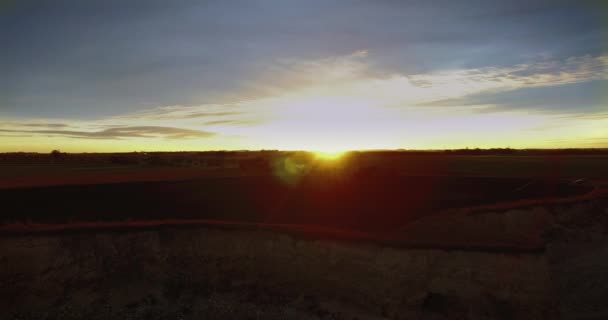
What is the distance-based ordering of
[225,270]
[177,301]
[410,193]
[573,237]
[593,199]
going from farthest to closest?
[410,193] < [593,199] < [573,237] < [225,270] < [177,301]

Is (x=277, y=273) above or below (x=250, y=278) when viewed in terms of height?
above

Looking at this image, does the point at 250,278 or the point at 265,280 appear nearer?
the point at 265,280

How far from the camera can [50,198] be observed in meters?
40.2

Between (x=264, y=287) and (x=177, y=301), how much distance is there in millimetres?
5252

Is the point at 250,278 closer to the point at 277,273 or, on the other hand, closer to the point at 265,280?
the point at 265,280

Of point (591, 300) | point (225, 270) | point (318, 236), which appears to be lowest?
point (591, 300)

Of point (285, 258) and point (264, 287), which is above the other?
point (285, 258)

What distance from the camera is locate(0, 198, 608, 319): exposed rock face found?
21844 millimetres

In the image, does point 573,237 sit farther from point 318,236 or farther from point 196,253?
point 196,253

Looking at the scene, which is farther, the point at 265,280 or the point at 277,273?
the point at 277,273

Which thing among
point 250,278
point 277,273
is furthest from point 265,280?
point 250,278

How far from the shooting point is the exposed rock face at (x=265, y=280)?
Result: 21844 millimetres

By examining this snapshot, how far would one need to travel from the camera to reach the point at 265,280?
78.3 ft

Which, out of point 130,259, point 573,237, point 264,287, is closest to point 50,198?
point 130,259
